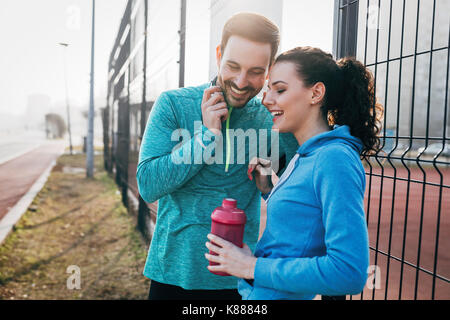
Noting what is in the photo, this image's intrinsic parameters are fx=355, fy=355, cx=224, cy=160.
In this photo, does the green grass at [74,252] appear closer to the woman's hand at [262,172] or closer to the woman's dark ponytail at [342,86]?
the woman's hand at [262,172]

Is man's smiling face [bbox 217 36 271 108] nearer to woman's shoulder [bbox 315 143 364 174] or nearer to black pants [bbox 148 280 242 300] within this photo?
woman's shoulder [bbox 315 143 364 174]

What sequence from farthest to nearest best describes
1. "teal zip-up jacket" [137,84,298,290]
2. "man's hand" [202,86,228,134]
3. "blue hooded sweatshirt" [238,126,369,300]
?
"teal zip-up jacket" [137,84,298,290] < "man's hand" [202,86,228,134] < "blue hooded sweatshirt" [238,126,369,300]

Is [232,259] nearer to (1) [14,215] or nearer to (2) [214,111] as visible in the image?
(2) [214,111]

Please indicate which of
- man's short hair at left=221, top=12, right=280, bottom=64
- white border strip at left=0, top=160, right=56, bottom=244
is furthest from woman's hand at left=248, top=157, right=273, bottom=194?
white border strip at left=0, top=160, right=56, bottom=244

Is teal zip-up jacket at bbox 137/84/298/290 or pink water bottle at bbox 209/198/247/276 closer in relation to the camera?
pink water bottle at bbox 209/198/247/276

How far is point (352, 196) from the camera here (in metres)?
0.99

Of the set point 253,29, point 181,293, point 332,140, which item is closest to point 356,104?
point 332,140

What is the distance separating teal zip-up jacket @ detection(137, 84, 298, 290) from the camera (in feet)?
4.83

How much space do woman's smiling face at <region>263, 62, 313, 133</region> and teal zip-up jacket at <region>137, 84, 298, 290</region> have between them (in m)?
0.31

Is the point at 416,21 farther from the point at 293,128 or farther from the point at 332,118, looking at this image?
the point at 293,128

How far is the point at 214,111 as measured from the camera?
1.38 metres

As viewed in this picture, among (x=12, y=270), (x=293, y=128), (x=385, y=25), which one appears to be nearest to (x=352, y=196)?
(x=293, y=128)
